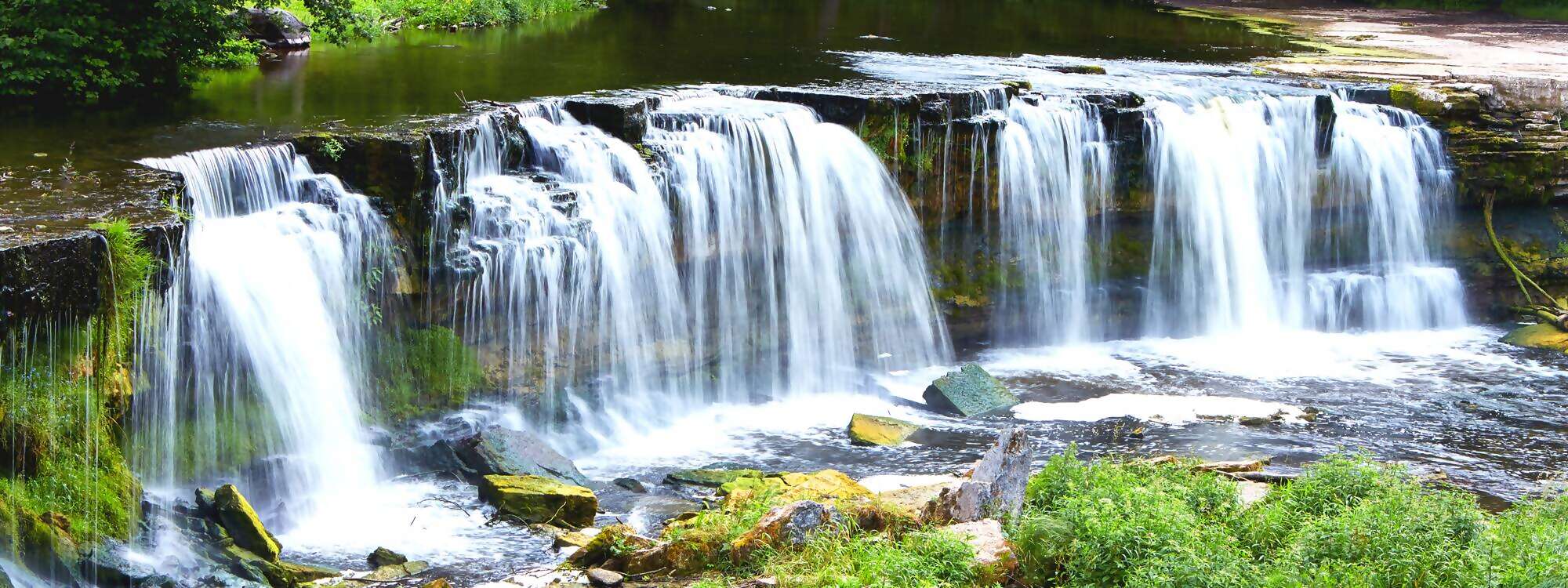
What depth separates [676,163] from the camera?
49.3ft

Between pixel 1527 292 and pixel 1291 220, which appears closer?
pixel 1291 220

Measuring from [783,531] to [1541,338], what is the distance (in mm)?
12703

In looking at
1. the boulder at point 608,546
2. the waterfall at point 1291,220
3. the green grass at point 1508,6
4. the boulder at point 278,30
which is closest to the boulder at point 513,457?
the boulder at point 608,546

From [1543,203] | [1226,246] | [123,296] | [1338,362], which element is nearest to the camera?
[123,296]

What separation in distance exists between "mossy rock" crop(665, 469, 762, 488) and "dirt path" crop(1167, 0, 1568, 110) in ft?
42.7

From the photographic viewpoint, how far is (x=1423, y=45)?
1046 inches

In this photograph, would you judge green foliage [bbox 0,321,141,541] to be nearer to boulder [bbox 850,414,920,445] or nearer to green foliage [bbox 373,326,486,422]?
green foliage [bbox 373,326,486,422]

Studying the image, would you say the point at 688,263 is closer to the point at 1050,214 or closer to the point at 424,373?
the point at 424,373

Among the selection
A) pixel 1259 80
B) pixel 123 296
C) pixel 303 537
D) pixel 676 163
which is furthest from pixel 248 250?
pixel 1259 80

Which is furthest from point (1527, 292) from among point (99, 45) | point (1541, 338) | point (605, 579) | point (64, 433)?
point (99, 45)

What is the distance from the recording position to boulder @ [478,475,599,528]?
416 inches

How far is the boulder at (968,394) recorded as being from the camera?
1427 cm

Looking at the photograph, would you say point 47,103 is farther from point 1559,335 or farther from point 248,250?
point 1559,335

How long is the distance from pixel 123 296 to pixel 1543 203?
17.6 meters
